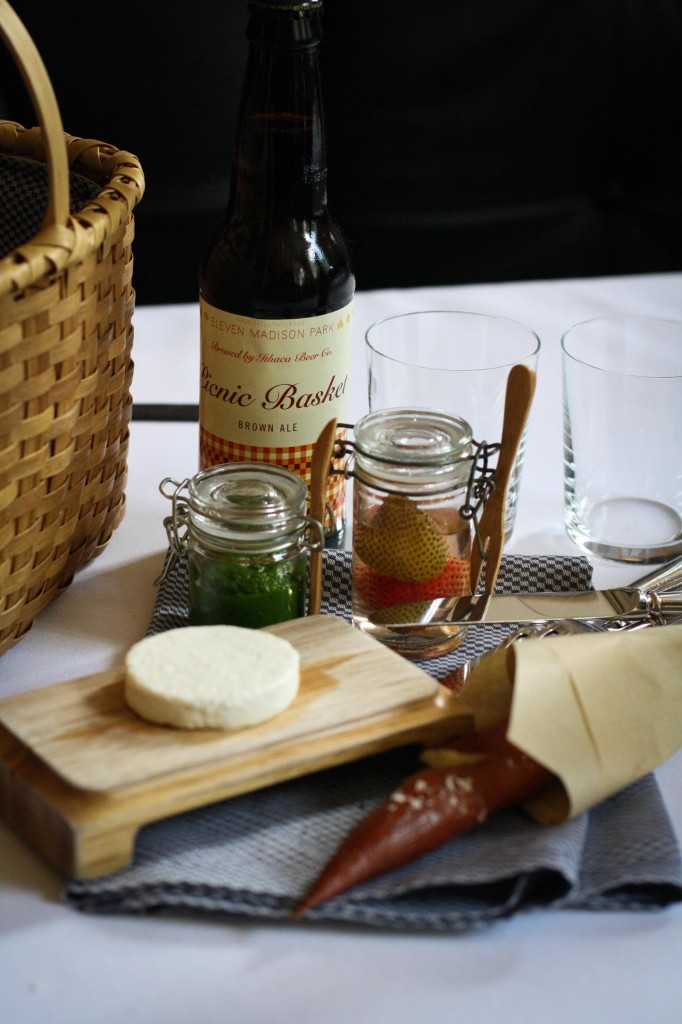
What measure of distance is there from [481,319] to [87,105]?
3.32ft

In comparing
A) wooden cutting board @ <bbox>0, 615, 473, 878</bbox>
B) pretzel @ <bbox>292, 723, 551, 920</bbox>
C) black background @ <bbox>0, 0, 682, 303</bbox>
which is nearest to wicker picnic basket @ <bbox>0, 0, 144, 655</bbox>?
wooden cutting board @ <bbox>0, 615, 473, 878</bbox>

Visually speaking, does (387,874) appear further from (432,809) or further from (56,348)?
(56,348)

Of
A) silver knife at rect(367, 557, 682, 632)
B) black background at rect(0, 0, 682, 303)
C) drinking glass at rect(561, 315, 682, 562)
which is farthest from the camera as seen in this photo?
black background at rect(0, 0, 682, 303)

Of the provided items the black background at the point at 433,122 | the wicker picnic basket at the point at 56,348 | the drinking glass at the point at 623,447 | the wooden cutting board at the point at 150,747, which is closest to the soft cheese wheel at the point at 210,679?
the wooden cutting board at the point at 150,747

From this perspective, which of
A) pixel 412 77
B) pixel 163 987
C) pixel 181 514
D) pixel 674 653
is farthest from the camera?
pixel 412 77

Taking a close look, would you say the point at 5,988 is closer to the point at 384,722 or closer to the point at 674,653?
the point at 384,722

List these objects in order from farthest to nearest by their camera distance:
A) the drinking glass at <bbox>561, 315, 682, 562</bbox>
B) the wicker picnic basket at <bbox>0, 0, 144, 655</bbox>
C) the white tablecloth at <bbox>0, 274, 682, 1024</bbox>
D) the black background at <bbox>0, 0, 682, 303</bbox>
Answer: the black background at <bbox>0, 0, 682, 303</bbox> < the drinking glass at <bbox>561, 315, 682, 562</bbox> < the wicker picnic basket at <bbox>0, 0, 144, 655</bbox> < the white tablecloth at <bbox>0, 274, 682, 1024</bbox>

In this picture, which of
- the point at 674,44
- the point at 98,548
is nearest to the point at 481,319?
the point at 98,548

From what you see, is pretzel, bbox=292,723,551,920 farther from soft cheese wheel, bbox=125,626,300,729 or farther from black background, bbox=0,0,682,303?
black background, bbox=0,0,682,303

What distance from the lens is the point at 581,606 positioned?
663 mm

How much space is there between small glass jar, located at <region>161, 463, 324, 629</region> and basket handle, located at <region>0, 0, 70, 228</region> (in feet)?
0.54

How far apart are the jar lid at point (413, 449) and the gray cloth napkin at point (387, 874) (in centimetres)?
16

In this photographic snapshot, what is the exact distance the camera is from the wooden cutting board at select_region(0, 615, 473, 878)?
492mm

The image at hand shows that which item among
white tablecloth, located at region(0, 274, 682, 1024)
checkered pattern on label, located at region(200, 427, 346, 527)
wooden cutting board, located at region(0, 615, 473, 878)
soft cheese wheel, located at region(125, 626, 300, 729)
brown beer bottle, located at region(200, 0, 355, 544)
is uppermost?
brown beer bottle, located at region(200, 0, 355, 544)
